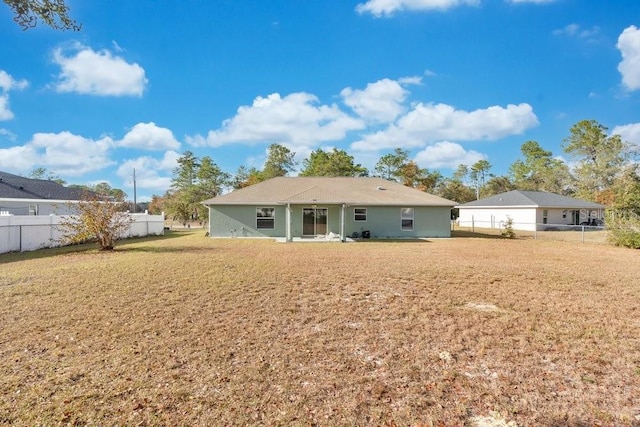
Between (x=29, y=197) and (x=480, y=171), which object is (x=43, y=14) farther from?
(x=480, y=171)

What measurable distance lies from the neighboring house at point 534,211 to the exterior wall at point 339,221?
10825 millimetres

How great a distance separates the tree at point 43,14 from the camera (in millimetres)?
4145

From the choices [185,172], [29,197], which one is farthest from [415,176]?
[29,197]

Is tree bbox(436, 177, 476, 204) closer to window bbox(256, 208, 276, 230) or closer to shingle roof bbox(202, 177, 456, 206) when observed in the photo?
shingle roof bbox(202, 177, 456, 206)

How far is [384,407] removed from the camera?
3127mm

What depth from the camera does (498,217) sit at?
32594 mm

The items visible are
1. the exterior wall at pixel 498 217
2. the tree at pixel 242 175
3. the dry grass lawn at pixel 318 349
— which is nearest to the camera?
the dry grass lawn at pixel 318 349

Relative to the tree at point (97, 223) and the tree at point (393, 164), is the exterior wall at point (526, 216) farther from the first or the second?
the tree at point (97, 223)

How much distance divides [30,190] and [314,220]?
22.9 m

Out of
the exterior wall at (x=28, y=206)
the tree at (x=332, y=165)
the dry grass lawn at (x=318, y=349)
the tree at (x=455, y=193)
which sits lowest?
the dry grass lawn at (x=318, y=349)

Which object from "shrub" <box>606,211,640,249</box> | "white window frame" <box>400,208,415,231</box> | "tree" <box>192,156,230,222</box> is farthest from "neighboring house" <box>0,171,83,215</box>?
"shrub" <box>606,211,640,249</box>

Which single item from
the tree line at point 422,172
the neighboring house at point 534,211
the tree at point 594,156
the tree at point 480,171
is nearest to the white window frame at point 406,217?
the neighboring house at point 534,211

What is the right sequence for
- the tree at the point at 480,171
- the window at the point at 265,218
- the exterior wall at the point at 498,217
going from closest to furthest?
the window at the point at 265,218 → the exterior wall at the point at 498,217 → the tree at the point at 480,171

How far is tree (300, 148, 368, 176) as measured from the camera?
4244cm
